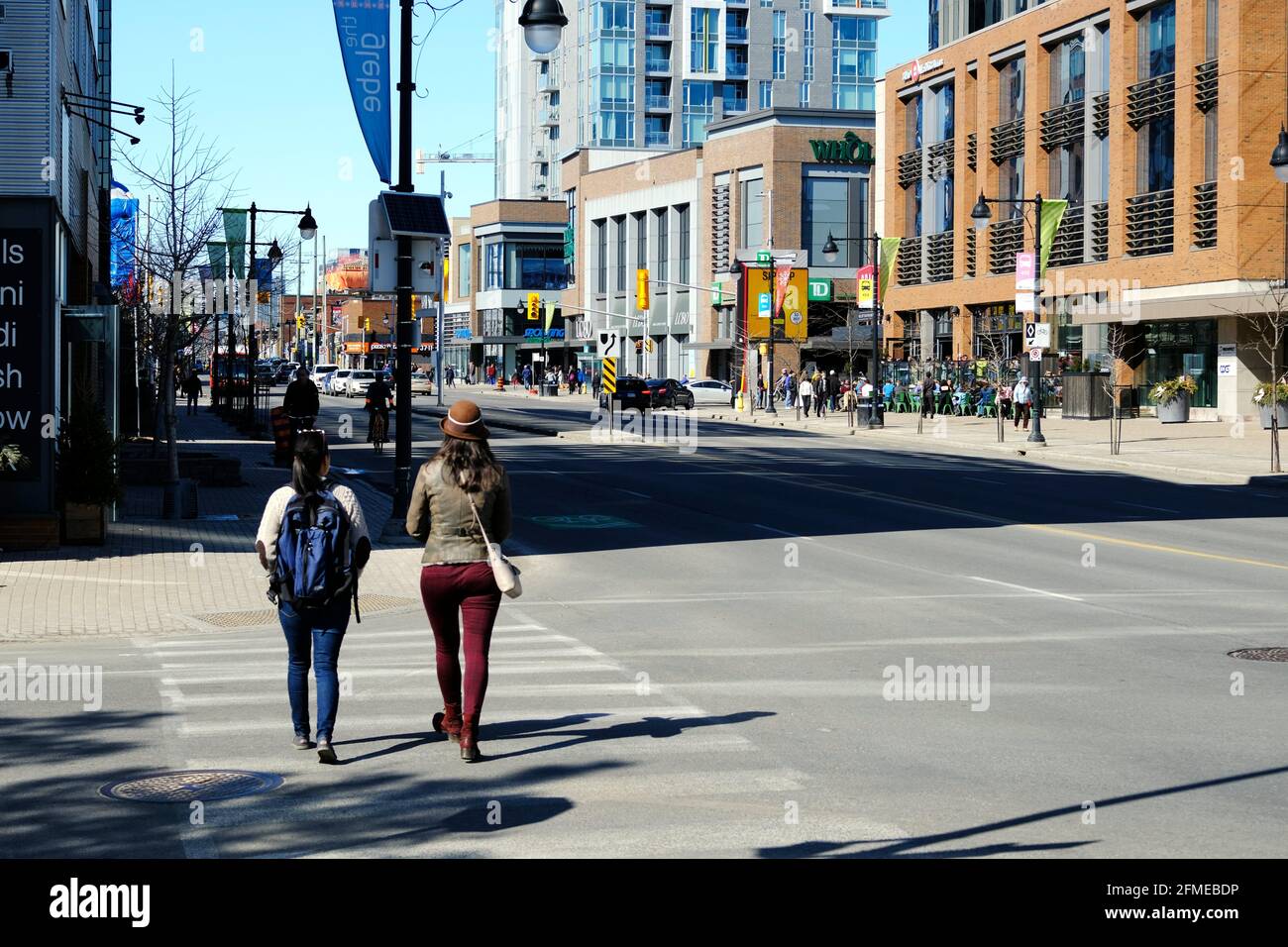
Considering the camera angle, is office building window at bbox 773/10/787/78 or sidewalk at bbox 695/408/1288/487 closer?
sidewalk at bbox 695/408/1288/487

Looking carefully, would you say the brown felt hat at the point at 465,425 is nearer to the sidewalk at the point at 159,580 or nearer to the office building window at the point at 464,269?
the sidewalk at the point at 159,580

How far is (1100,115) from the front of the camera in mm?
64750

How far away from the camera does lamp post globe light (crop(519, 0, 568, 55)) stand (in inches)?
765

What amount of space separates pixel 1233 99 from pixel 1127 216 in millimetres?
→ 8013

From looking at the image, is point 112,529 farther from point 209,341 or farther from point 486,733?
point 209,341

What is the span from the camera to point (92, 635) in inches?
558

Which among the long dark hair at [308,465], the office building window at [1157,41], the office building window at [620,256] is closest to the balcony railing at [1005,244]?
the office building window at [1157,41]

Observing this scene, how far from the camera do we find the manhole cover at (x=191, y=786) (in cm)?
817

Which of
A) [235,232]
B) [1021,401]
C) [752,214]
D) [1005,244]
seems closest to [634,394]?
[1005,244]

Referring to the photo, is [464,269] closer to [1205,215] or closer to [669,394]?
[669,394]

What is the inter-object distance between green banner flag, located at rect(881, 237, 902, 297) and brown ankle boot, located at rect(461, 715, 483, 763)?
71162 mm

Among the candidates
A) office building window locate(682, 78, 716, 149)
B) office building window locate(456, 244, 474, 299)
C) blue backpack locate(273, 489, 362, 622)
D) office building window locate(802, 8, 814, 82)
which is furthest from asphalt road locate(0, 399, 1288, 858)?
office building window locate(456, 244, 474, 299)

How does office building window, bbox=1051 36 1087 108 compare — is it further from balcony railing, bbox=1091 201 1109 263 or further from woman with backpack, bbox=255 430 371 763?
woman with backpack, bbox=255 430 371 763
